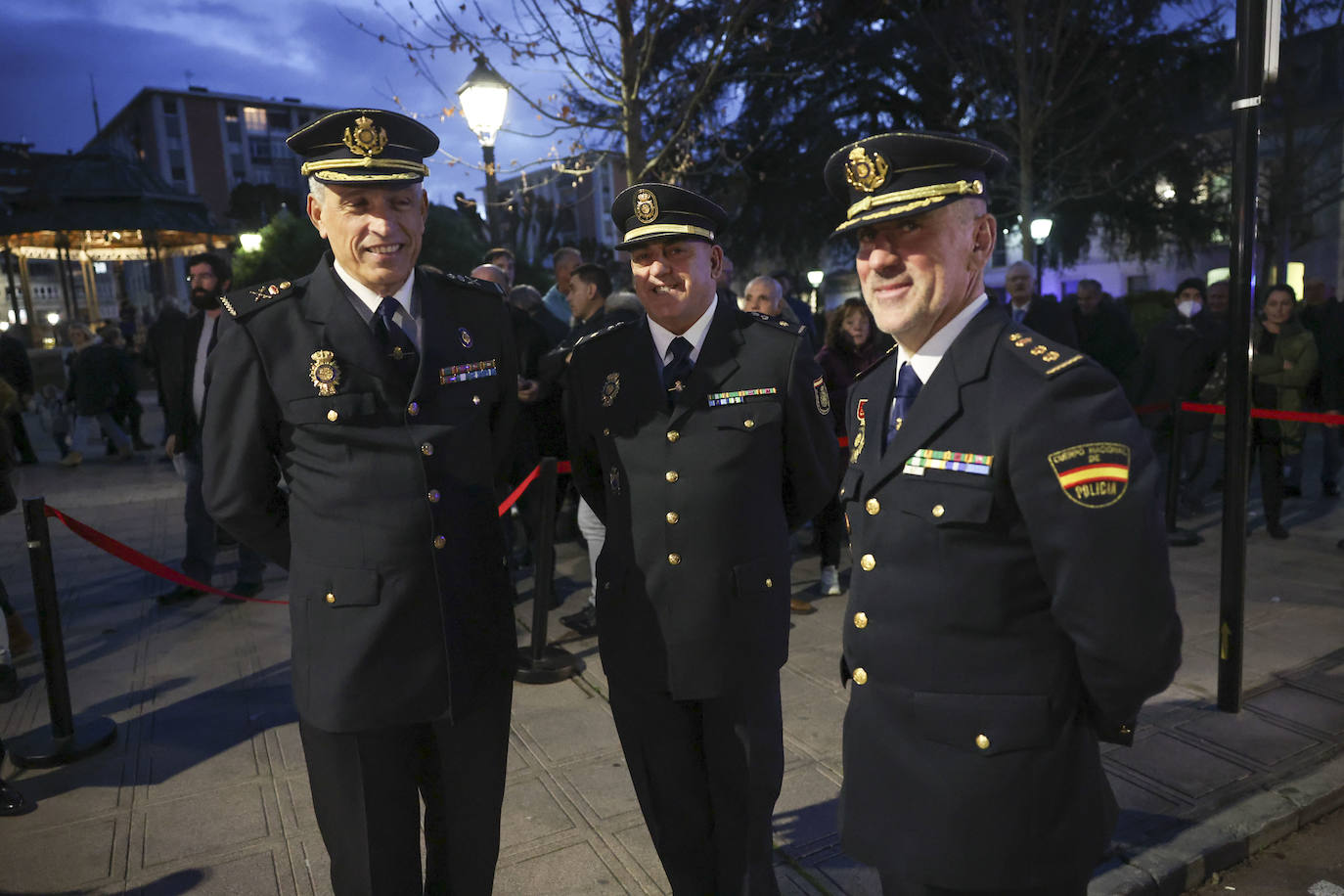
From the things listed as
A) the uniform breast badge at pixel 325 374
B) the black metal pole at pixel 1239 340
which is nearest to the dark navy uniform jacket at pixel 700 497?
the uniform breast badge at pixel 325 374

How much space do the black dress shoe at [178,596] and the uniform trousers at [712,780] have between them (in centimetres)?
505

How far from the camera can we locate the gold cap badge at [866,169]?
188cm

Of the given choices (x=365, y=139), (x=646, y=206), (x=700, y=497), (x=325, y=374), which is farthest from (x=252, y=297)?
(x=700, y=497)

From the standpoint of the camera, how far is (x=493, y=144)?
9.67 m

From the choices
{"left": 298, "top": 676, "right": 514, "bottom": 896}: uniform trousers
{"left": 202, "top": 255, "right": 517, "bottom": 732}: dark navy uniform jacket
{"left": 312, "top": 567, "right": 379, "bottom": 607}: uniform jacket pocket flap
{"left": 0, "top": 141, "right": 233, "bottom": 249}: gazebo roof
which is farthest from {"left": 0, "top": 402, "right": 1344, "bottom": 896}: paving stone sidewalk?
{"left": 0, "top": 141, "right": 233, "bottom": 249}: gazebo roof

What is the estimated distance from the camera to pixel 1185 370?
8.16 metres

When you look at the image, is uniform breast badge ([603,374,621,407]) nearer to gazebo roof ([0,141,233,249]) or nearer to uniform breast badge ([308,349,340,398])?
uniform breast badge ([308,349,340,398])

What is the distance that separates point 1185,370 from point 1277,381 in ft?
2.35

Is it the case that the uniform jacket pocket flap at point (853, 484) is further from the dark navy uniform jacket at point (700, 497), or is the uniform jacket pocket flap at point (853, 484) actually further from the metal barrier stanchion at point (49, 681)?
the metal barrier stanchion at point (49, 681)

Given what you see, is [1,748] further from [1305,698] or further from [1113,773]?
[1305,698]

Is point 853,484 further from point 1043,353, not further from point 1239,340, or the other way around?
point 1239,340

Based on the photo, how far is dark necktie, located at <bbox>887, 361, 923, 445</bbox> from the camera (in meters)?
1.94

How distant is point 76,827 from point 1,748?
727 millimetres

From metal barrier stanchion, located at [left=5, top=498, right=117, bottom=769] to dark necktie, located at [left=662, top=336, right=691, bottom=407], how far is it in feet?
10.3
